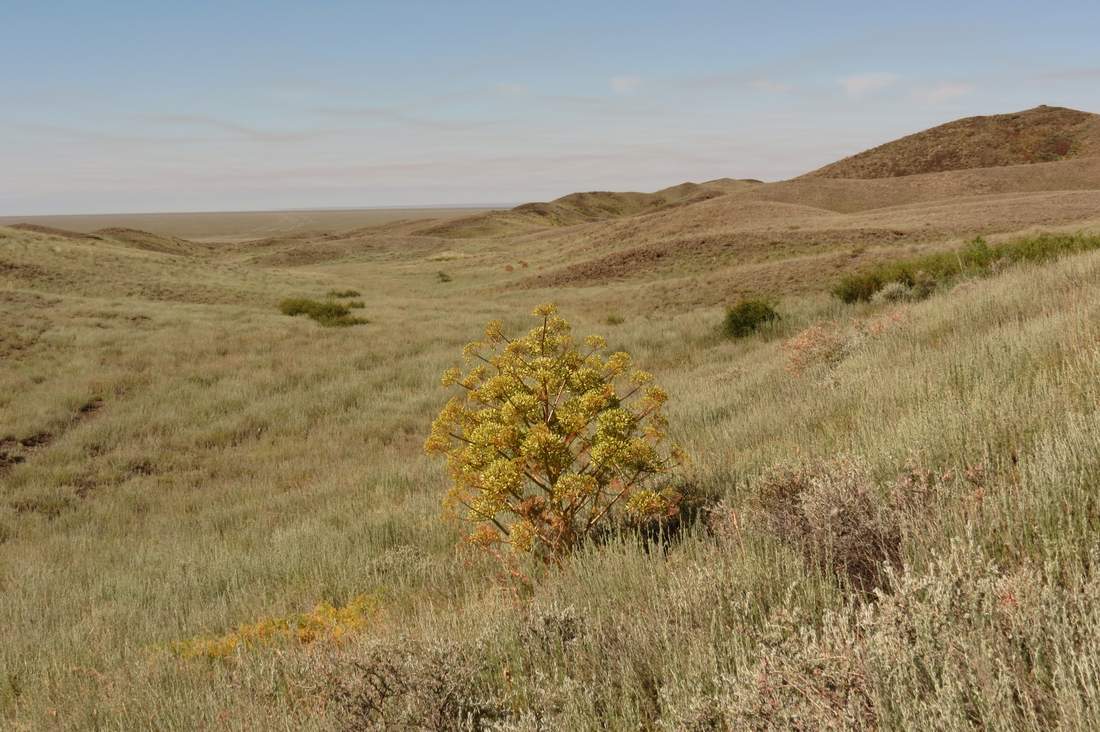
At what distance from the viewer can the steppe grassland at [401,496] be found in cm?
297

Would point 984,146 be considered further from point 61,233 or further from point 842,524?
point 61,233

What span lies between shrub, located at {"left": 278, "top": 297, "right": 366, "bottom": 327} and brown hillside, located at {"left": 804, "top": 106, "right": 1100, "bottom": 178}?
178 feet

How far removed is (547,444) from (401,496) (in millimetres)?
4316

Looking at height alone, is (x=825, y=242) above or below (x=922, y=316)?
above

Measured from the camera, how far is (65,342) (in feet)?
56.1

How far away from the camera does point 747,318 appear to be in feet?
55.9

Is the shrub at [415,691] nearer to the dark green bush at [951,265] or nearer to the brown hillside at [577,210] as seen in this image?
the dark green bush at [951,265]

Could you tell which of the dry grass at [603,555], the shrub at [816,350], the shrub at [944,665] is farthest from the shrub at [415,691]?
the shrub at [816,350]

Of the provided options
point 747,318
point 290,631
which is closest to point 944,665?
point 290,631

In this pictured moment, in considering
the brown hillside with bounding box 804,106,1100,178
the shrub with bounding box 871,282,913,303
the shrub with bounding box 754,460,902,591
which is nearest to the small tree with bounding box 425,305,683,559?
the shrub with bounding box 754,460,902,591

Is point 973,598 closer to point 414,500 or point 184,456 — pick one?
point 414,500

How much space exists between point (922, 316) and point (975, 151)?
6415 centimetres

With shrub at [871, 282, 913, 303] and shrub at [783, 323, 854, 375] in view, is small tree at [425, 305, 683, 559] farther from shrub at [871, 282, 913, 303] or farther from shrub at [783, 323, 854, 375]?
shrub at [871, 282, 913, 303]

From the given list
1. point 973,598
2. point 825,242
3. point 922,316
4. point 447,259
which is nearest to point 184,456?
point 973,598
